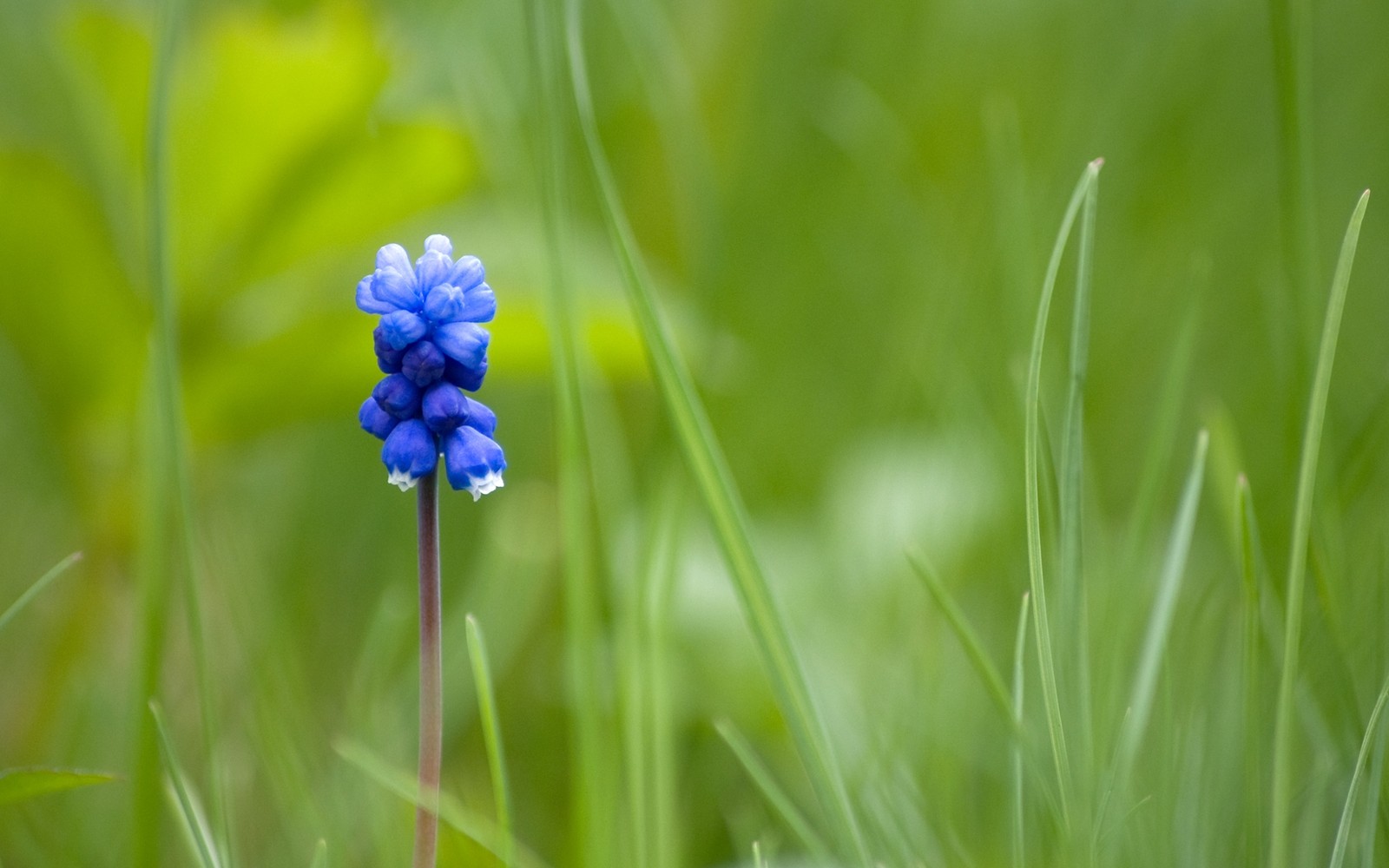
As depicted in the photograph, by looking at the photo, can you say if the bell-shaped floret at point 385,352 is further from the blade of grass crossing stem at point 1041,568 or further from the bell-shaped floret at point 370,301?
the blade of grass crossing stem at point 1041,568

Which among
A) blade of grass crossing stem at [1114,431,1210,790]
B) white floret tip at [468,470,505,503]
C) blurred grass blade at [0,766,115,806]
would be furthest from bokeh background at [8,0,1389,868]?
white floret tip at [468,470,505,503]

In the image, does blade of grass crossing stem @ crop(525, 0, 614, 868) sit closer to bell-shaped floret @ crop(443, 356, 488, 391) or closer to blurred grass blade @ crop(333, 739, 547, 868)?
blurred grass blade @ crop(333, 739, 547, 868)

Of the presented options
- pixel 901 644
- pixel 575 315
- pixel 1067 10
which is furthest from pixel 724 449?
pixel 1067 10

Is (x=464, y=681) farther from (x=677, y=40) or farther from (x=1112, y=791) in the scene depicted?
(x=677, y=40)

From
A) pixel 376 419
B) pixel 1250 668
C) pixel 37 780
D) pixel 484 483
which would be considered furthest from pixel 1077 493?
pixel 37 780

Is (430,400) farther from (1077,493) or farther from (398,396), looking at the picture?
(1077,493)

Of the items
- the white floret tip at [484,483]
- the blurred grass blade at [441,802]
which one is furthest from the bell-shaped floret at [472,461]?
the blurred grass blade at [441,802]
